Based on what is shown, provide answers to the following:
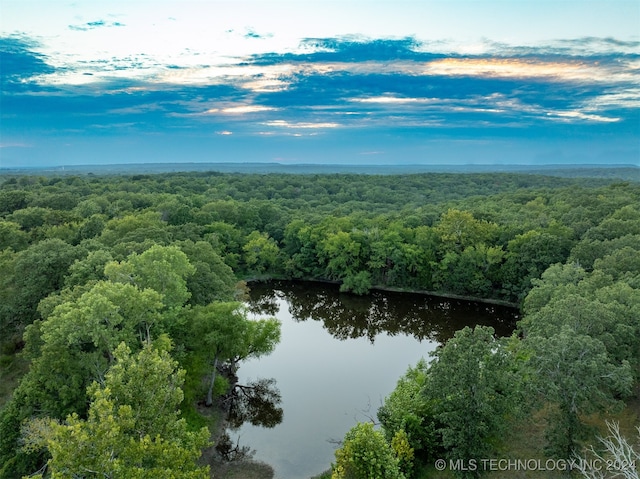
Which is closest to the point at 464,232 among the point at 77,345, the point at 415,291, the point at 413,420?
the point at 415,291

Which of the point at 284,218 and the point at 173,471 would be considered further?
the point at 284,218

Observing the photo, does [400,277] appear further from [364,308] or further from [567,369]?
[567,369]

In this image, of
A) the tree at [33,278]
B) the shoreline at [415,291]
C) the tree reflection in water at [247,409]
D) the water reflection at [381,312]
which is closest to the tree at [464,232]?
the shoreline at [415,291]

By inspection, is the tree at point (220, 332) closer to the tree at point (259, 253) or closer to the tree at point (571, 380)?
the tree at point (571, 380)

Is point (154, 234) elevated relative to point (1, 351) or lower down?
elevated

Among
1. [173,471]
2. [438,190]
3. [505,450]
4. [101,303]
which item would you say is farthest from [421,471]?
[438,190]

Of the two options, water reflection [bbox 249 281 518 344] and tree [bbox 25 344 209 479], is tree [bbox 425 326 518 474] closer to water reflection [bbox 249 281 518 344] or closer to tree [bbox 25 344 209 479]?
tree [bbox 25 344 209 479]

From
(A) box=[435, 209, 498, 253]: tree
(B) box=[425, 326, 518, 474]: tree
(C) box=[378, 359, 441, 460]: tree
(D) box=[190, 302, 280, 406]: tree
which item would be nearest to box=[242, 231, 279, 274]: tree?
(A) box=[435, 209, 498, 253]: tree
